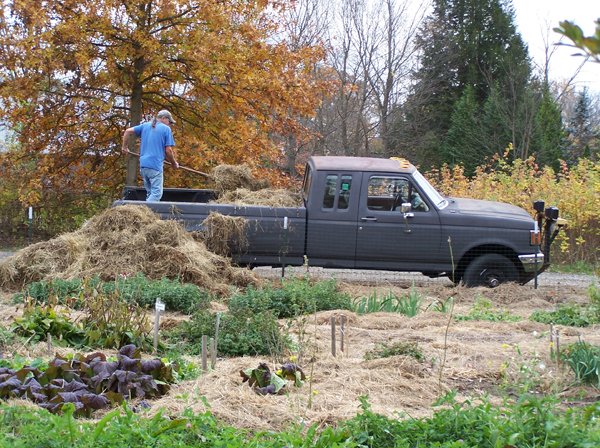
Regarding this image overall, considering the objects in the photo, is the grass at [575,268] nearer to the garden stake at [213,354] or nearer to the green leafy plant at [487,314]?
the green leafy plant at [487,314]

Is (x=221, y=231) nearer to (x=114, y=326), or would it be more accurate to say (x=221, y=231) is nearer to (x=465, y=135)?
(x=114, y=326)

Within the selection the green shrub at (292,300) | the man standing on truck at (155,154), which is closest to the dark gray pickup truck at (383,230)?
the man standing on truck at (155,154)

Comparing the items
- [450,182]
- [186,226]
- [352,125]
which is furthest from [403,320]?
[352,125]

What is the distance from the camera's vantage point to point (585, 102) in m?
48.8

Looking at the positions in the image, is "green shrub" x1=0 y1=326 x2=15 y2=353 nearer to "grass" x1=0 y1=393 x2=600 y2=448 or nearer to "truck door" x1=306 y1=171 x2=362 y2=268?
"grass" x1=0 y1=393 x2=600 y2=448

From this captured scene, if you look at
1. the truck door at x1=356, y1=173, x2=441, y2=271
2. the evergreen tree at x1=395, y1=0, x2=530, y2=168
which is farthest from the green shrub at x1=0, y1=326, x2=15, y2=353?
the evergreen tree at x1=395, y1=0, x2=530, y2=168

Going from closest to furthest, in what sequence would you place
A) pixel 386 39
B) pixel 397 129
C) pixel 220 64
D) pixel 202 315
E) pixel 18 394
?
pixel 18 394 < pixel 202 315 < pixel 220 64 < pixel 386 39 < pixel 397 129

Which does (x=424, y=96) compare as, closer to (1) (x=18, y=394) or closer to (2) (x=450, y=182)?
(2) (x=450, y=182)

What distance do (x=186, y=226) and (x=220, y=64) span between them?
5.50 meters

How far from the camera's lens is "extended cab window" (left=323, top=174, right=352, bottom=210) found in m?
12.6

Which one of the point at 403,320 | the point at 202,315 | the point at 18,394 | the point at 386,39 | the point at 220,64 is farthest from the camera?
the point at 386,39

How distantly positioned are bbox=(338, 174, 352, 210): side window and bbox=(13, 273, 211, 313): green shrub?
10.6 ft

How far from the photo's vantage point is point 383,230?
1255 centimetres

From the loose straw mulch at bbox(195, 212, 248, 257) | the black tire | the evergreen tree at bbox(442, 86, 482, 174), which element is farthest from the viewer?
the evergreen tree at bbox(442, 86, 482, 174)
